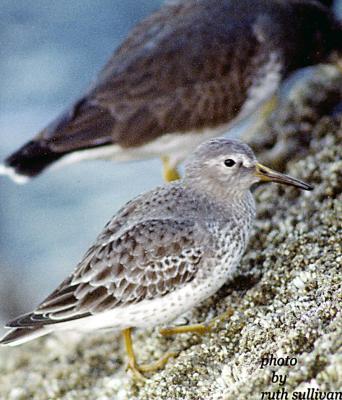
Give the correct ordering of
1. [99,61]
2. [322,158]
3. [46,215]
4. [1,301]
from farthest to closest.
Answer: [99,61]
[46,215]
[1,301]
[322,158]

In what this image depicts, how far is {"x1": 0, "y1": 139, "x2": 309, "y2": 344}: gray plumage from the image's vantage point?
4809 mm

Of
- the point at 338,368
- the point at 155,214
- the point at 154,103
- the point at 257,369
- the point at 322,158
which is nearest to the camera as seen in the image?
the point at 338,368

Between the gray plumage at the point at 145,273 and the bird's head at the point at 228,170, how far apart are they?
0.88 ft

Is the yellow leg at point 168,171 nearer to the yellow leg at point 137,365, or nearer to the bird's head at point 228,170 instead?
the bird's head at point 228,170

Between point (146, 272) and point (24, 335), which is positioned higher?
point (146, 272)

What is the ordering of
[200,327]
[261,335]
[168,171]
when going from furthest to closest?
[168,171], [200,327], [261,335]

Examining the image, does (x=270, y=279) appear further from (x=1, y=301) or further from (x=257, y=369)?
(x=1, y=301)

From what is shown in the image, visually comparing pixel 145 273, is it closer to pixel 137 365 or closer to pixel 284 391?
pixel 137 365

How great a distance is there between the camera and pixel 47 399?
554 centimetres

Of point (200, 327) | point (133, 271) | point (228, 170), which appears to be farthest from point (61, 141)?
point (200, 327)

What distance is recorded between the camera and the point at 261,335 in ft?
14.6

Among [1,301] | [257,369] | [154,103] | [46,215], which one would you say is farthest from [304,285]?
[46,215]

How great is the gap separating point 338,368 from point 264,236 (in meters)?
2.37

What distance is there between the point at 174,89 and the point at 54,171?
19.6ft
